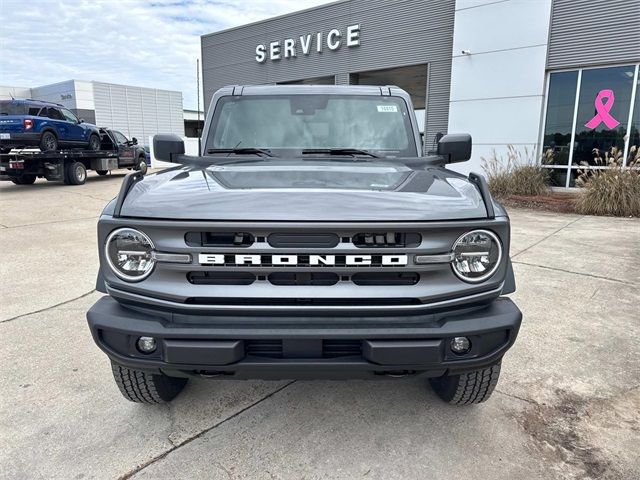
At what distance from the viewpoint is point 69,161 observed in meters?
15.5

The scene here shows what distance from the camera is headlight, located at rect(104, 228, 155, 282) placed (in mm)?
1897

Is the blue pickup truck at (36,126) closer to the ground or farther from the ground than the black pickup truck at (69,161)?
farther from the ground

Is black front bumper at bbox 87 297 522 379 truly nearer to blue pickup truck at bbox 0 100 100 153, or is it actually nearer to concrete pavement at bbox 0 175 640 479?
concrete pavement at bbox 0 175 640 479

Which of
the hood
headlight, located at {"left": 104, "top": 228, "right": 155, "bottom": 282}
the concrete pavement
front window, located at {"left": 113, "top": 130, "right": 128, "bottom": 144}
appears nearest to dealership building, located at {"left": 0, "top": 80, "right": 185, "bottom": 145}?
front window, located at {"left": 113, "top": 130, "right": 128, "bottom": 144}

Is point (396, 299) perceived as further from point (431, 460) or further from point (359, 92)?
point (359, 92)

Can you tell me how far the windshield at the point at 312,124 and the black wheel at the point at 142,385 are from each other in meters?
1.62

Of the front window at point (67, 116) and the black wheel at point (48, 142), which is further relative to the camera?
the front window at point (67, 116)

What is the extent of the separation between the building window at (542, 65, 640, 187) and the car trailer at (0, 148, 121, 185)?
15.0m

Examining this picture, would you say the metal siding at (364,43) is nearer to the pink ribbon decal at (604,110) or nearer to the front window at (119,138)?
the pink ribbon decal at (604,110)

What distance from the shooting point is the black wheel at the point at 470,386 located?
90.7 inches

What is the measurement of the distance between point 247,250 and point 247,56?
66.4 feet

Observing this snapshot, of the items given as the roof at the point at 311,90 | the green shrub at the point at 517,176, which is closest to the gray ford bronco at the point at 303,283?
the roof at the point at 311,90

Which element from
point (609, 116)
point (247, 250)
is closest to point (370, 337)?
point (247, 250)

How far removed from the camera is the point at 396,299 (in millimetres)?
1862
